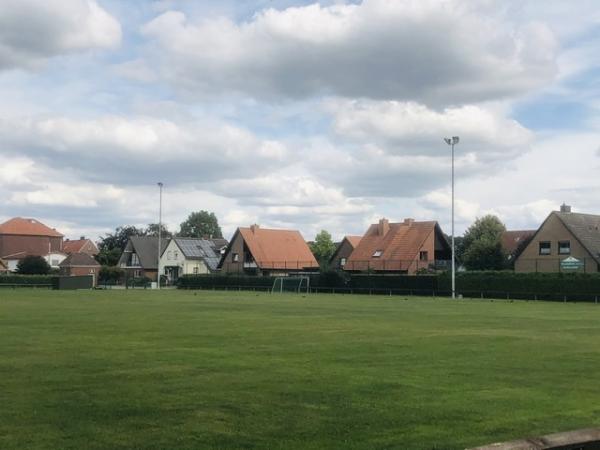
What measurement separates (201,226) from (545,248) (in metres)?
111

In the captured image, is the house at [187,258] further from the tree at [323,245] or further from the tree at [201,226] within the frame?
the tree at [201,226]

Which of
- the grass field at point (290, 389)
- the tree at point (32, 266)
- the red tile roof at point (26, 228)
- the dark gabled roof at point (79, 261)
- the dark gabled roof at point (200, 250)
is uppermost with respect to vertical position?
the red tile roof at point (26, 228)

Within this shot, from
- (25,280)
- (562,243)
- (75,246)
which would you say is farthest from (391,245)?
(75,246)

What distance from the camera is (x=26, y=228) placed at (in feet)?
436

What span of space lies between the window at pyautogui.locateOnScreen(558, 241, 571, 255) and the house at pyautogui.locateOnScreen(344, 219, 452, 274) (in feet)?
49.6

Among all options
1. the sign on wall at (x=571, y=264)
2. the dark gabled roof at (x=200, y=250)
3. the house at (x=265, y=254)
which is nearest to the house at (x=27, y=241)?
the dark gabled roof at (x=200, y=250)

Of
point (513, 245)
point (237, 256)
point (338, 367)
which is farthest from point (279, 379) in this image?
point (513, 245)

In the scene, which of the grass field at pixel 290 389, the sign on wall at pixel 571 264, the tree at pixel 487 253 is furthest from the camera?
the tree at pixel 487 253

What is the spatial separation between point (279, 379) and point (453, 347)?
6366 millimetres

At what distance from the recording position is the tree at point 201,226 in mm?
168000

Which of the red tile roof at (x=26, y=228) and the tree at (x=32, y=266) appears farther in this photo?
the red tile roof at (x=26, y=228)

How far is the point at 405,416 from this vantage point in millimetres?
8797

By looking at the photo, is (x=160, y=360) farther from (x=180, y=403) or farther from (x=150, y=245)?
(x=150, y=245)

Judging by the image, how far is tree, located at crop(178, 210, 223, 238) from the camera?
168 metres
